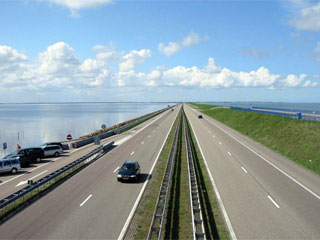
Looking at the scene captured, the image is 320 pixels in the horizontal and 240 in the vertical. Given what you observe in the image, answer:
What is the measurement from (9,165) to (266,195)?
22091 mm

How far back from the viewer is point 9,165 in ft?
82.3

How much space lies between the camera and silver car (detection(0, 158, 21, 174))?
24594mm

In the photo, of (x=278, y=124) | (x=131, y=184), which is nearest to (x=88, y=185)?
(x=131, y=184)

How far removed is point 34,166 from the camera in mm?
28828

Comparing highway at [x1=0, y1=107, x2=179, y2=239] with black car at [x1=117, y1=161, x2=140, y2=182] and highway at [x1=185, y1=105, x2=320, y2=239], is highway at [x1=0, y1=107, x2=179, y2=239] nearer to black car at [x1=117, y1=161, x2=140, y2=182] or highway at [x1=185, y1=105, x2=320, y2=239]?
black car at [x1=117, y1=161, x2=140, y2=182]

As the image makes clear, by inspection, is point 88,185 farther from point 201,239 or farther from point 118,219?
point 201,239

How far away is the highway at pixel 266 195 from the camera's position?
12977 mm

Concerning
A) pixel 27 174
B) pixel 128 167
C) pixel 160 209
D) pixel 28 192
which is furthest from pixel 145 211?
pixel 27 174

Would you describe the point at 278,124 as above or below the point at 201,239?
above

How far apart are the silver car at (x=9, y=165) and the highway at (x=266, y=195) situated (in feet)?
59.2

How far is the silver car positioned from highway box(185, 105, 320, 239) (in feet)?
59.2

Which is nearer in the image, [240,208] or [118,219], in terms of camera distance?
[118,219]

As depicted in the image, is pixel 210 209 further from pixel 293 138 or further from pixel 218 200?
pixel 293 138

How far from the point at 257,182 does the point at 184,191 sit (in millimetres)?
5964
